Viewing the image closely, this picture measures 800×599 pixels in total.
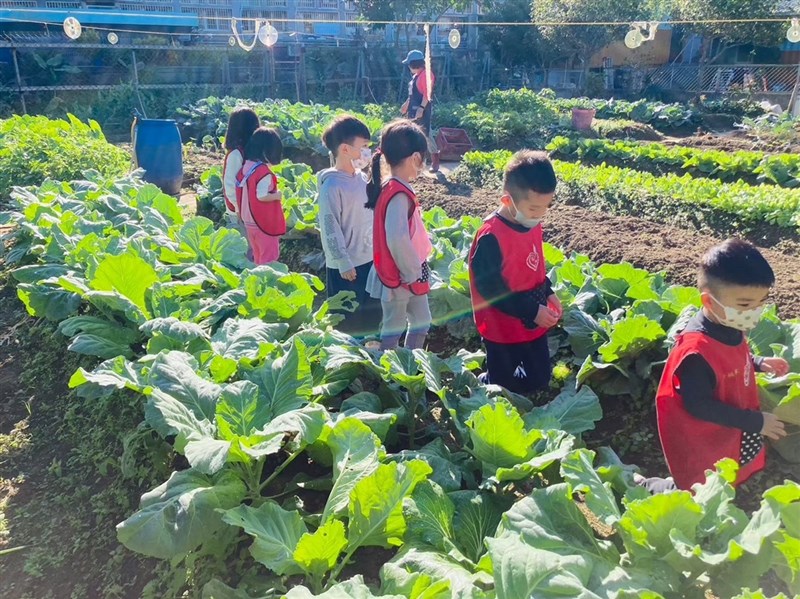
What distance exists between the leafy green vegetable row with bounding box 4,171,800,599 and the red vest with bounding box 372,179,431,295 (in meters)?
0.38

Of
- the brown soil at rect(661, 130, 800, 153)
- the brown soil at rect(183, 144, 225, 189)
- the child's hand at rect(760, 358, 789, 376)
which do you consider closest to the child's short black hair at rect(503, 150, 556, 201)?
the child's hand at rect(760, 358, 789, 376)

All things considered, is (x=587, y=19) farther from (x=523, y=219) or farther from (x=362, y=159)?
(x=523, y=219)

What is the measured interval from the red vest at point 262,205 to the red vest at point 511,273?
2.04m

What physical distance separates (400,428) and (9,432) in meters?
2.27

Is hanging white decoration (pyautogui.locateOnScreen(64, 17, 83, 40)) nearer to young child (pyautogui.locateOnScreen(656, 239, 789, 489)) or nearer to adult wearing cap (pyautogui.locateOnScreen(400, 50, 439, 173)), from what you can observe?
adult wearing cap (pyautogui.locateOnScreen(400, 50, 439, 173))

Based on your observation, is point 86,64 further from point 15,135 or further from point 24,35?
point 15,135

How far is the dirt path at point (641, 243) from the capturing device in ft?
17.0

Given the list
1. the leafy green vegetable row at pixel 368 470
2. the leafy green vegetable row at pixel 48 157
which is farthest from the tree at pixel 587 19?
the leafy green vegetable row at pixel 368 470

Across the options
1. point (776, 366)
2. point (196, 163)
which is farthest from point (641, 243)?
point (196, 163)

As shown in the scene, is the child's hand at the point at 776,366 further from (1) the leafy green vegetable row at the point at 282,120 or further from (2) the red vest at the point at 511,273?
(1) the leafy green vegetable row at the point at 282,120

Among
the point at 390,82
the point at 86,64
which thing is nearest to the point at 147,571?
the point at 86,64

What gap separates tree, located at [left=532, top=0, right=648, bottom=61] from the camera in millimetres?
27219

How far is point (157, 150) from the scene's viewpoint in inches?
353

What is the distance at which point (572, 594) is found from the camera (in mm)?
1579
